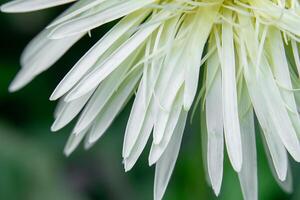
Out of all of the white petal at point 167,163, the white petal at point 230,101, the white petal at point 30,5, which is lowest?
the white petal at point 167,163

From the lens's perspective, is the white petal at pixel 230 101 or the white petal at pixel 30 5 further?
the white petal at pixel 30 5

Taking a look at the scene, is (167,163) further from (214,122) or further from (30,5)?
(30,5)

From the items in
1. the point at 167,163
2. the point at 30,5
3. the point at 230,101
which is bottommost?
the point at 167,163

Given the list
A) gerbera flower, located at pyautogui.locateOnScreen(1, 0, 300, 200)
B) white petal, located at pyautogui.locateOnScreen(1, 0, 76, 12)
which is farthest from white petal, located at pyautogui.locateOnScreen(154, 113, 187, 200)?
white petal, located at pyautogui.locateOnScreen(1, 0, 76, 12)

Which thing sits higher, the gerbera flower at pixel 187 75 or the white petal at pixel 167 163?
the gerbera flower at pixel 187 75

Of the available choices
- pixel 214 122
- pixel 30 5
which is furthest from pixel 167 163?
pixel 30 5

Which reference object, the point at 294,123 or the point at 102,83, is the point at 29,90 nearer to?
the point at 102,83

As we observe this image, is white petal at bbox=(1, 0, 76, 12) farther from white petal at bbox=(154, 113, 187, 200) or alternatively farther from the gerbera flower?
white petal at bbox=(154, 113, 187, 200)

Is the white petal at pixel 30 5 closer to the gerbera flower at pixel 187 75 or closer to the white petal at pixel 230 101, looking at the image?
the gerbera flower at pixel 187 75

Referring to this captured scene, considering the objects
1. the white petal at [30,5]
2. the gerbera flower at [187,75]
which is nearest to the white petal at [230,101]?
the gerbera flower at [187,75]
